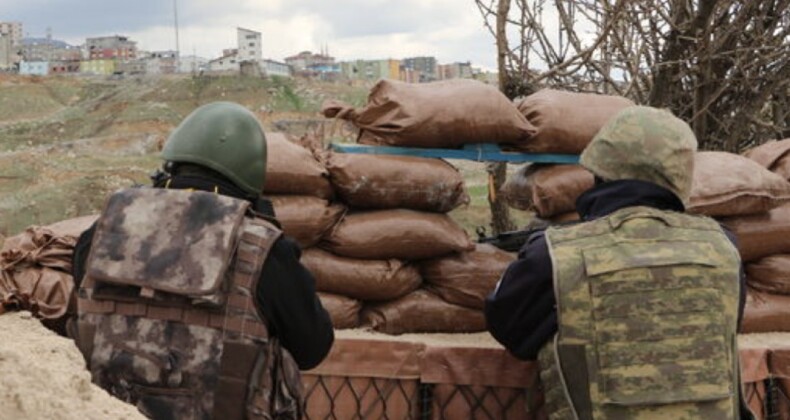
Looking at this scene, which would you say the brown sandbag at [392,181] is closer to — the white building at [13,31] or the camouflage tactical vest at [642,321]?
the camouflage tactical vest at [642,321]

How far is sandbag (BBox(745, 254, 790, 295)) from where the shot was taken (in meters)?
3.81

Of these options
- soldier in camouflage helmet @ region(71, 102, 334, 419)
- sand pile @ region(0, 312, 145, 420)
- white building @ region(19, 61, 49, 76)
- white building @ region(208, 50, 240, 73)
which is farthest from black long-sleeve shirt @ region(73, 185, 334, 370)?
white building @ region(19, 61, 49, 76)

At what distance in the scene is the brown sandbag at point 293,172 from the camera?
3631mm

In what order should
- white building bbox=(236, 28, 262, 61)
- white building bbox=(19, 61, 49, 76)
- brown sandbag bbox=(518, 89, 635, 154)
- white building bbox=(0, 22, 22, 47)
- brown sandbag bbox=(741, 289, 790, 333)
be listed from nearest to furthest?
brown sandbag bbox=(741, 289, 790, 333) → brown sandbag bbox=(518, 89, 635, 154) → white building bbox=(236, 28, 262, 61) → white building bbox=(19, 61, 49, 76) → white building bbox=(0, 22, 22, 47)

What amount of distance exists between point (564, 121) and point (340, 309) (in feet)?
3.87

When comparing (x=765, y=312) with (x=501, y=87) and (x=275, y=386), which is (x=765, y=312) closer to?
(x=275, y=386)

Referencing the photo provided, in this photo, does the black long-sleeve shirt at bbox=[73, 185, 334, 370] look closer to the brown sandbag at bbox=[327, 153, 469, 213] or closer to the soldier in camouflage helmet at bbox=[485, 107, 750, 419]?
the soldier in camouflage helmet at bbox=[485, 107, 750, 419]

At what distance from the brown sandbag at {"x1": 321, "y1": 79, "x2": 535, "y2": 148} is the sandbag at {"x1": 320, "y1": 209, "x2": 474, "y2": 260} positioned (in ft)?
1.03

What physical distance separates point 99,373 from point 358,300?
50.5 inches

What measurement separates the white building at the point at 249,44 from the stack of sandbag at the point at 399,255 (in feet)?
218

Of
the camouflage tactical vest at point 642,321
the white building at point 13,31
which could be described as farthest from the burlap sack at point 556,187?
the white building at point 13,31

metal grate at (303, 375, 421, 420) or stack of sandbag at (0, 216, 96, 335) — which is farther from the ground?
stack of sandbag at (0, 216, 96, 335)

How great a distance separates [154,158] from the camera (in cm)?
3114

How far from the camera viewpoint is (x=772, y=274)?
12.5ft
